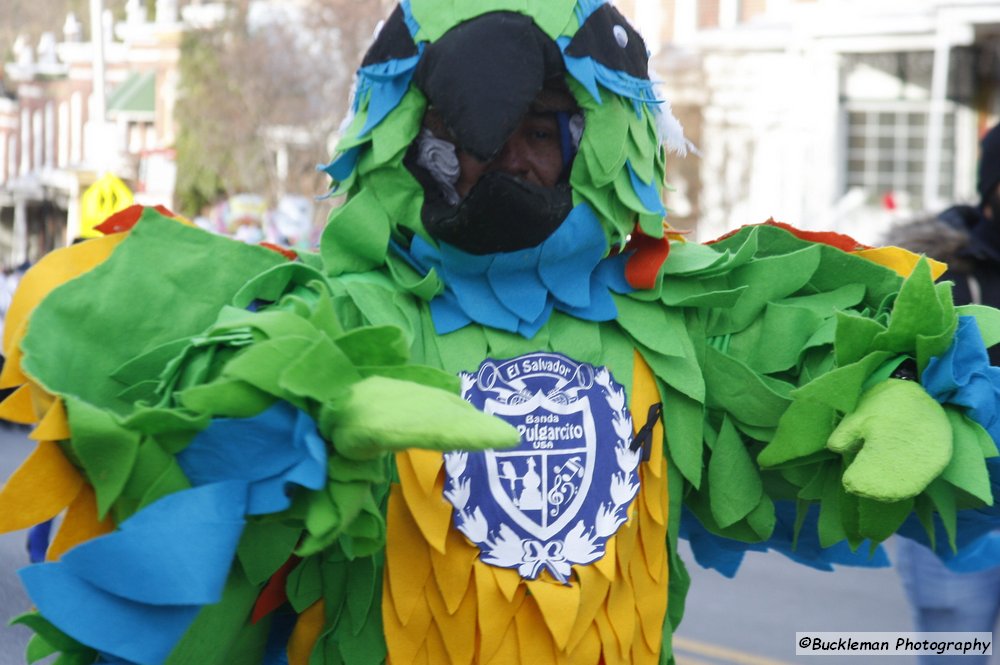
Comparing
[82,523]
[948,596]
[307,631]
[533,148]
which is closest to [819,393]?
[533,148]

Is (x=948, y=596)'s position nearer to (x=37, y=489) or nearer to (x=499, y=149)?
(x=499, y=149)

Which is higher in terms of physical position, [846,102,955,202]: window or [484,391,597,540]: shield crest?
[484,391,597,540]: shield crest

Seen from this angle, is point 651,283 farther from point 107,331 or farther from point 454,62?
point 107,331

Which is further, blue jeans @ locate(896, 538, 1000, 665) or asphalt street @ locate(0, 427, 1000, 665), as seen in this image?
asphalt street @ locate(0, 427, 1000, 665)

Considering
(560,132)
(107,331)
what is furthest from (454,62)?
(107,331)

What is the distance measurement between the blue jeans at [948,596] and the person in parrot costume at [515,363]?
1727 mm

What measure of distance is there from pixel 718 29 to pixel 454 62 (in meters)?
16.9

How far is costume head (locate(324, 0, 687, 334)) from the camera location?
2.49 meters

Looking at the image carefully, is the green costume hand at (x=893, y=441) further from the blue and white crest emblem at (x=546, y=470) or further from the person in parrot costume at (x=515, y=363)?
the blue and white crest emblem at (x=546, y=470)

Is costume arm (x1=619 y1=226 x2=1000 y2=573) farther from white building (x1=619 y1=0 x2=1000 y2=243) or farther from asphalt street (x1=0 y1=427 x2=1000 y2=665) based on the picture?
white building (x1=619 y1=0 x2=1000 y2=243)

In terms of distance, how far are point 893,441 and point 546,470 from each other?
1.89 ft

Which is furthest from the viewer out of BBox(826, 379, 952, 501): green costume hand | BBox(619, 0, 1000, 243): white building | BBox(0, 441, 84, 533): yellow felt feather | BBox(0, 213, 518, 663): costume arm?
BBox(619, 0, 1000, 243): white building

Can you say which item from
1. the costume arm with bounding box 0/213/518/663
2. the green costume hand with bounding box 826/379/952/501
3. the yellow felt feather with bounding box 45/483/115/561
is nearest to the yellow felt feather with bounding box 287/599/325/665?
the costume arm with bounding box 0/213/518/663

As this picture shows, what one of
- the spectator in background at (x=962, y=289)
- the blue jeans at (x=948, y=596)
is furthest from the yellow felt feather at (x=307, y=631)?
the blue jeans at (x=948, y=596)
